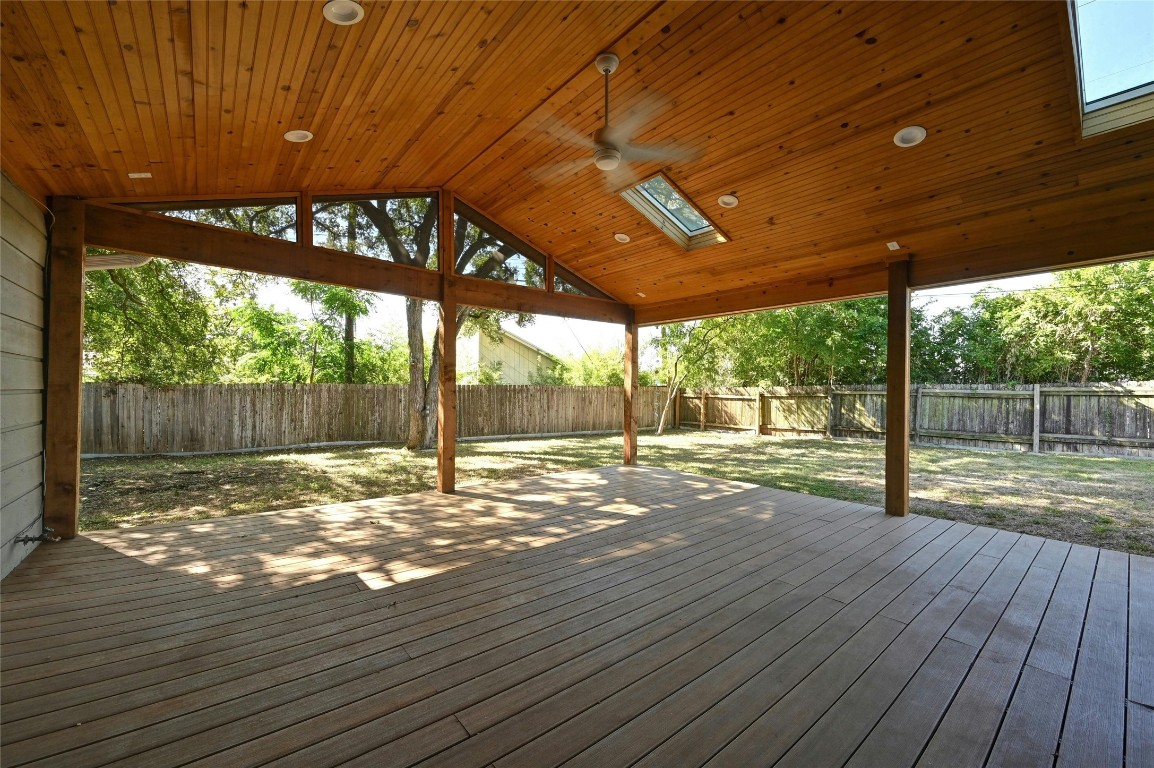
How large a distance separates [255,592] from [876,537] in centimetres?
437

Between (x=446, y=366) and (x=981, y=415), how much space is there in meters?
10.2

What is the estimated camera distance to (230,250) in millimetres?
4117

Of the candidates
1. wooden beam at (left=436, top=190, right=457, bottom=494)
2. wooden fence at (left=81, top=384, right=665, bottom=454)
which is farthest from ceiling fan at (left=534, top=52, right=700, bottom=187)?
wooden fence at (left=81, top=384, right=665, bottom=454)

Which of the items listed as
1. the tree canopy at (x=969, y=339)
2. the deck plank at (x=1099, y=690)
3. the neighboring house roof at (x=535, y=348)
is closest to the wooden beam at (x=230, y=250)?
the deck plank at (x=1099, y=690)

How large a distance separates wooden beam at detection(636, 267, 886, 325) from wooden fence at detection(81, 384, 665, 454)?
5347 mm

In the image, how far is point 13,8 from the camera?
1.79 metres

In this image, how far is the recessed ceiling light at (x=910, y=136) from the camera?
3.32 m

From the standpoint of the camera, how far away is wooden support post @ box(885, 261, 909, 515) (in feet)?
15.4

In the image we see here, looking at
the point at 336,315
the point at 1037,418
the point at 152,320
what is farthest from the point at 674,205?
the point at 336,315

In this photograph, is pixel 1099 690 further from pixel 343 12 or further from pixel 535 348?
pixel 535 348

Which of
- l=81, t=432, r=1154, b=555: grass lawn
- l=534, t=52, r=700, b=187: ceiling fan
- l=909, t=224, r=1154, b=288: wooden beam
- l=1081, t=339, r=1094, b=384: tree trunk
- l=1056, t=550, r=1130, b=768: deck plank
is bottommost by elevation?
l=1056, t=550, r=1130, b=768: deck plank

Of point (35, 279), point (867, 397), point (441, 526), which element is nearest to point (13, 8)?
point (35, 279)

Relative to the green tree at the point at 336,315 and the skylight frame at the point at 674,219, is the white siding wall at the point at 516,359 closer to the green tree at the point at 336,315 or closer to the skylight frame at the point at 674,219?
the green tree at the point at 336,315

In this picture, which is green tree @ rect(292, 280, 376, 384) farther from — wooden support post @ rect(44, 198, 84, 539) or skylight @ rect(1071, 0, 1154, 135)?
skylight @ rect(1071, 0, 1154, 135)
